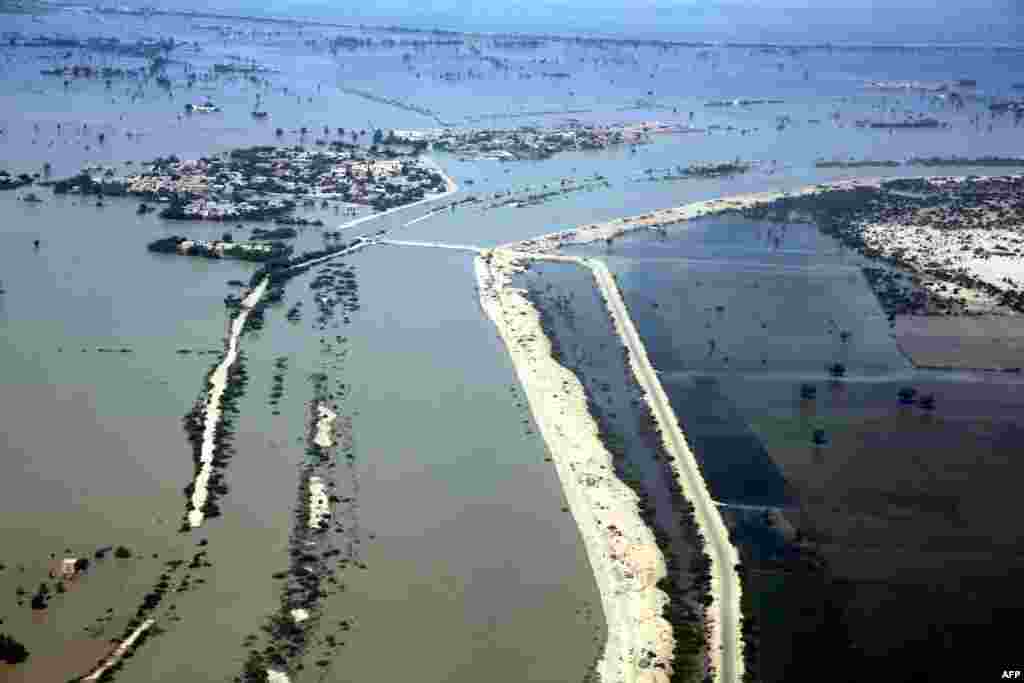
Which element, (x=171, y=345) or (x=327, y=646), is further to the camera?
(x=171, y=345)

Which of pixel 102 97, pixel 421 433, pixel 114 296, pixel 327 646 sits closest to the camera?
pixel 327 646

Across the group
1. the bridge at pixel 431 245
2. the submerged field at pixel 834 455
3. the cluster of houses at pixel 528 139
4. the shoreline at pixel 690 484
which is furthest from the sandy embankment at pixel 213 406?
the cluster of houses at pixel 528 139

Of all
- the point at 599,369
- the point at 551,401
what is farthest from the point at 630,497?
the point at 599,369

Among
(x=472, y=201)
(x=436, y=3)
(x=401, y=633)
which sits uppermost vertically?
(x=436, y=3)

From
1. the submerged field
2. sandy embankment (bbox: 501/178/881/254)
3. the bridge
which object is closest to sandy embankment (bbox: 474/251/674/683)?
the submerged field

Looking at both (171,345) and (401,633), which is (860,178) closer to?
(171,345)

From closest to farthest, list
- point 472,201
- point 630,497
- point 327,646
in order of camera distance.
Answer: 1. point 327,646
2. point 630,497
3. point 472,201
